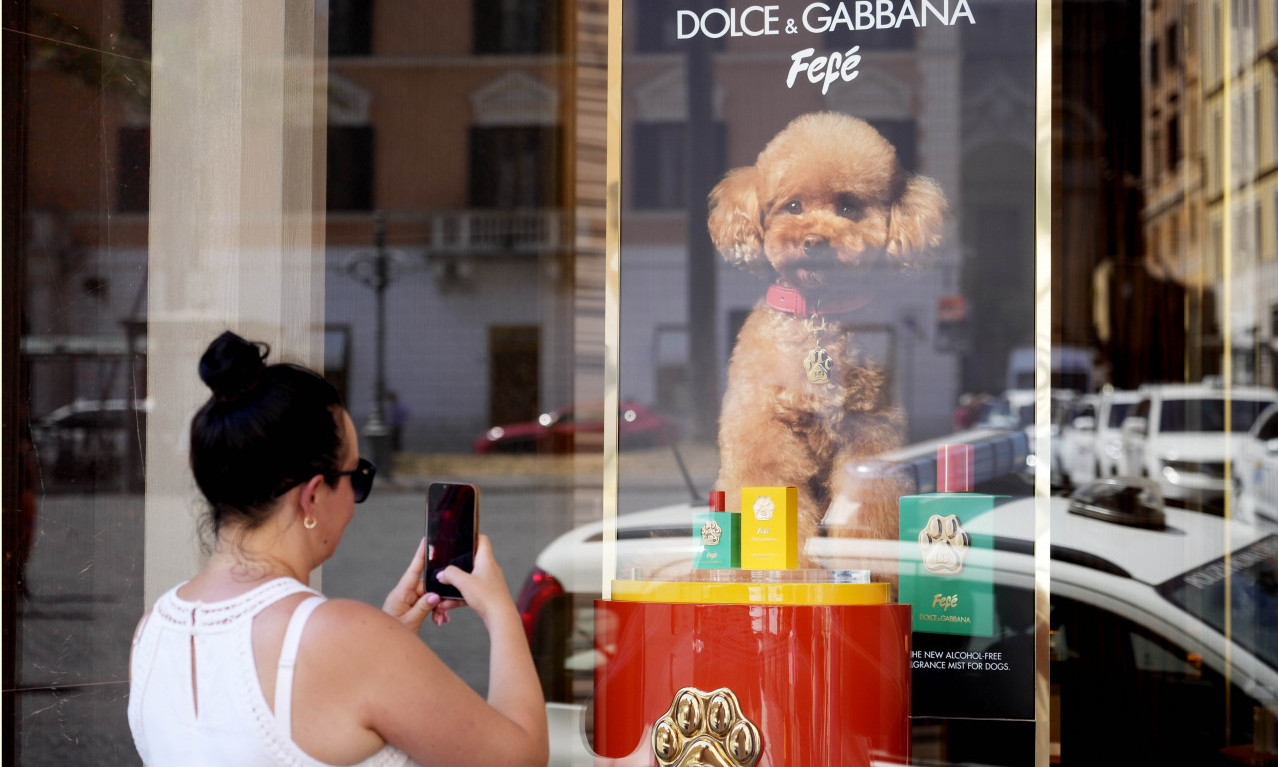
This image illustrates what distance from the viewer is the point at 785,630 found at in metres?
2.42

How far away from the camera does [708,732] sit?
8.05 feet

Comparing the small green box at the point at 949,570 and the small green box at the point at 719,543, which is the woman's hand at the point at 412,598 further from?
the small green box at the point at 949,570

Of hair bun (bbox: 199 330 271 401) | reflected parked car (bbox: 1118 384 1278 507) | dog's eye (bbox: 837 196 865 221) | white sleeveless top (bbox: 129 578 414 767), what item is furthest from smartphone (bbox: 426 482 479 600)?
reflected parked car (bbox: 1118 384 1278 507)

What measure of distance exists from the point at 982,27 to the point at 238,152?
1907 millimetres

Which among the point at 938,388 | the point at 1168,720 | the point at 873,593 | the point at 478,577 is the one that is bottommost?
the point at 1168,720

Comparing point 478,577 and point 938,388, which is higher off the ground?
point 938,388

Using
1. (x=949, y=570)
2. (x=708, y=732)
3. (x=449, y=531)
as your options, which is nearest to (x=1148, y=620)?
(x=949, y=570)

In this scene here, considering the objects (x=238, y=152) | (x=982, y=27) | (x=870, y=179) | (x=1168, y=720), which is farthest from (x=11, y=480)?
(x=1168, y=720)

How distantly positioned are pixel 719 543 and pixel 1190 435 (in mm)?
1661

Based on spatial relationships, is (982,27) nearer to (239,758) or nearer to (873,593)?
(873,593)

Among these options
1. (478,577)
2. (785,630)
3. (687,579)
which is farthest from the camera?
(687,579)

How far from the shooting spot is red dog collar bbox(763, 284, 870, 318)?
3197mm

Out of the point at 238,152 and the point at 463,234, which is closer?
the point at 238,152

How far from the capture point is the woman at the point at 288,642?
4.68ft
